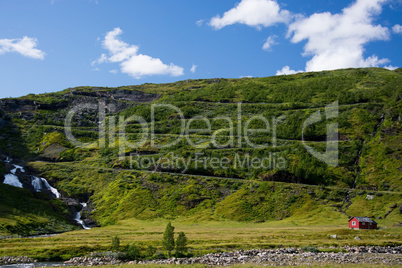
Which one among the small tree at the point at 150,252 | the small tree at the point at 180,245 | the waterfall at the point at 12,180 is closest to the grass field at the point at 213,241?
the small tree at the point at 180,245

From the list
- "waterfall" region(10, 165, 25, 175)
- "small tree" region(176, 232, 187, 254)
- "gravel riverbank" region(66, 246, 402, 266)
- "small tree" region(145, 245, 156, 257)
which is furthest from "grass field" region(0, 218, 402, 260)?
"waterfall" region(10, 165, 25, 175)

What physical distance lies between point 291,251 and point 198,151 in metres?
89.2

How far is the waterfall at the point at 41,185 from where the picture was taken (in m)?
119

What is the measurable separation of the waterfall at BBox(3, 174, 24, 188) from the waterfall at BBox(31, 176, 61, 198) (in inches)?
212

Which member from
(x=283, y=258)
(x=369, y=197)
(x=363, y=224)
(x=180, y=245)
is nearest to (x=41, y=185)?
(x=180, y=245)

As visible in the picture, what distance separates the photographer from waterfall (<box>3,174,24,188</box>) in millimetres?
114644

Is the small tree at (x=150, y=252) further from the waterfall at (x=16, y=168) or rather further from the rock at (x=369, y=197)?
the waterfall at (x=16, y=168)

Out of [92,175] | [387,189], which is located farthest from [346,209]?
[92,175]

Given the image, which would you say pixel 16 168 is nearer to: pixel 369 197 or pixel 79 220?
pixel 79 220

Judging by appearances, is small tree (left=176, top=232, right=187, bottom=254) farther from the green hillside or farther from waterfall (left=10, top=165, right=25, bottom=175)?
waterfall (left=10, top=165, right=25, bottom=175)

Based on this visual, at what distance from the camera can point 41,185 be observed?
403 ft

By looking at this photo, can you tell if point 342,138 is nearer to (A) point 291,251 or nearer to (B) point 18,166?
(A) point 291,251

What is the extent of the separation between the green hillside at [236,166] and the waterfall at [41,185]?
2.78 metres

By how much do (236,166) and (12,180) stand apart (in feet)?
275
